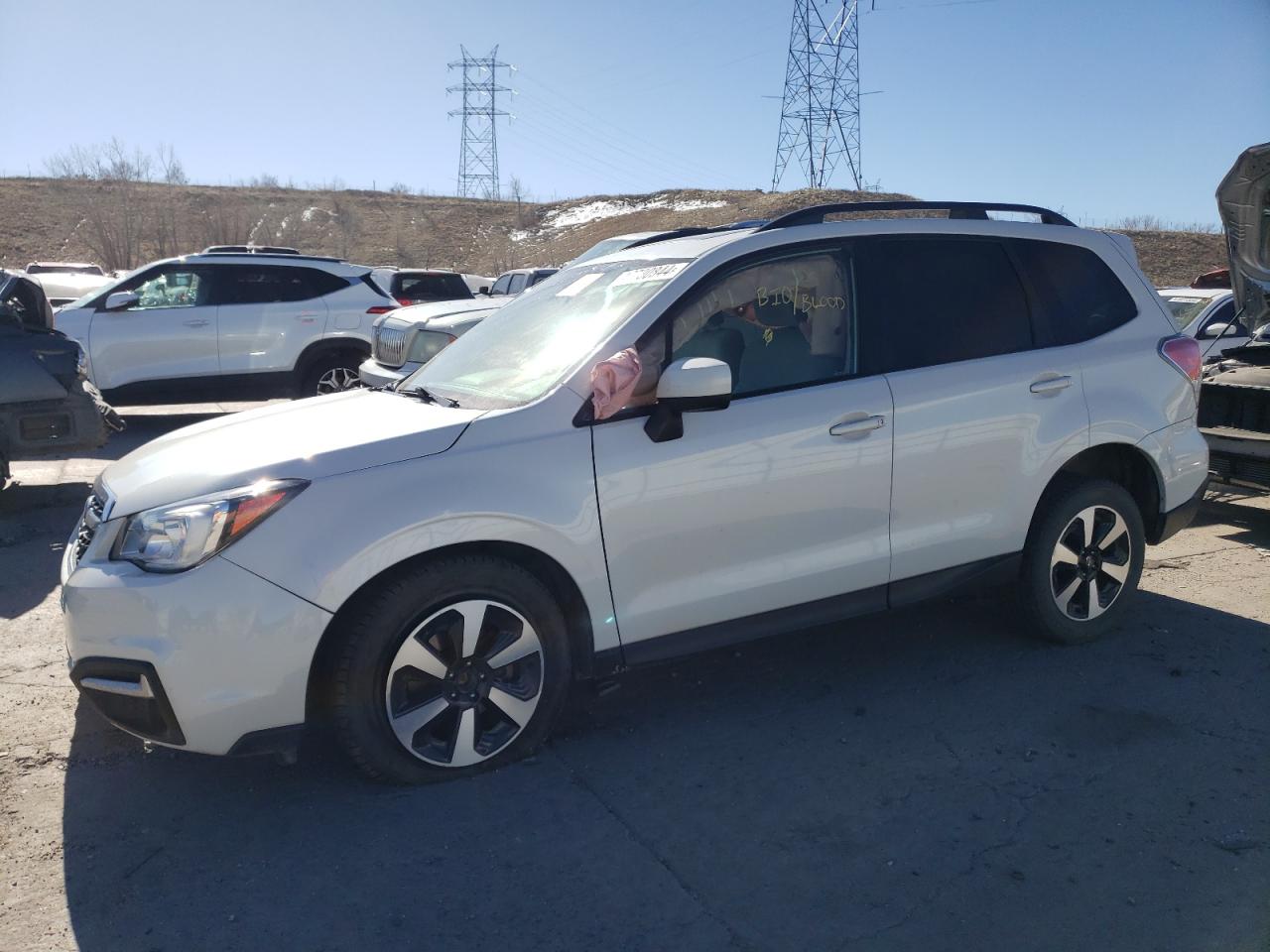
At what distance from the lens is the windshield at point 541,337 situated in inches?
157

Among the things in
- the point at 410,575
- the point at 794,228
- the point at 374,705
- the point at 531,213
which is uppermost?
the point at 531,213

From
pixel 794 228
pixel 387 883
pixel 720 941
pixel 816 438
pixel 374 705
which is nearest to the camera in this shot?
pixel 720 941

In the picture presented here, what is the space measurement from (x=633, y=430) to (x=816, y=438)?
0.75 m

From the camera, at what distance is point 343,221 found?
2384 inches

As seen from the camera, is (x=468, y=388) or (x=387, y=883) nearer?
(x=387, y=883)

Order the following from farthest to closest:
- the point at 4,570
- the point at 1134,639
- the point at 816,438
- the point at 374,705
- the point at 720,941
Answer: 1. the point at 4,570
2. the point at 1134,639
3. the point at 816,438
4. the point at 374,705
5. the point at 720,941

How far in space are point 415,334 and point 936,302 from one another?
18.6 feet

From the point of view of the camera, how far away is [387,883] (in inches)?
122

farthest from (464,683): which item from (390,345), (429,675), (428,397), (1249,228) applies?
(1249,228)

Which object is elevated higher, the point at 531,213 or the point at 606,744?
the point at 531,213

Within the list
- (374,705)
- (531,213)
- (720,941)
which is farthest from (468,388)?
(531,213)

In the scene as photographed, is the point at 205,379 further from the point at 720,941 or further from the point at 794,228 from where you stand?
the point at 720,941

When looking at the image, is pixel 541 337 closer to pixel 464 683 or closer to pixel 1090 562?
pixel 464 683

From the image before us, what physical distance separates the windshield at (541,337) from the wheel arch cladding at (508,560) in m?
0.56
